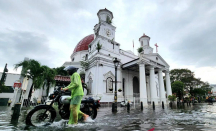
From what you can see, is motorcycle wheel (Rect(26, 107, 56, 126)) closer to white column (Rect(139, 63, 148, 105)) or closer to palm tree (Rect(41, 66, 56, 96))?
palm tree (Rect(41, 66, 56, 96))

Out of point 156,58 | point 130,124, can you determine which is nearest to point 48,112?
point 130,124

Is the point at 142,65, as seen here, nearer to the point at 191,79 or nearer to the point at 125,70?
the point at 125,70

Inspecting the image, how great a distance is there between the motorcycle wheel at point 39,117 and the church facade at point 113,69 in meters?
13.2

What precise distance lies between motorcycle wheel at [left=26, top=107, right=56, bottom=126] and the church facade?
1317 centimetres

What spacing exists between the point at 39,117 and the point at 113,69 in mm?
17022

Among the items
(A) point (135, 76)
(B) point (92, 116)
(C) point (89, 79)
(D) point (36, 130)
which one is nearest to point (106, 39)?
(C) point (89, 79)

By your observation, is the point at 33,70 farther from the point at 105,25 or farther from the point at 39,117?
the point at 105,25

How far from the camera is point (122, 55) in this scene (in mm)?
23094

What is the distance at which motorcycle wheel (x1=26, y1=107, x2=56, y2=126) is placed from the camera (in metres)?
3.45

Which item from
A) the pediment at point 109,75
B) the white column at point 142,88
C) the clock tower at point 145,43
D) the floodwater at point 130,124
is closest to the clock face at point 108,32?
the pediment at point 109,75

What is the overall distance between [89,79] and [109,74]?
368 centimetres

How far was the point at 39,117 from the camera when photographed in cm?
360

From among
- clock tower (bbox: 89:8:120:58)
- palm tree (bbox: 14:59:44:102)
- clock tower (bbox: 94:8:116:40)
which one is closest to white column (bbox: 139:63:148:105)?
clock tower (bbox: 89:8:120:58)

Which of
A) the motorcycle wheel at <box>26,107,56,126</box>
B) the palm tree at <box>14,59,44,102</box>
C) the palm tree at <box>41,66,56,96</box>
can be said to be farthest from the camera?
the palm tree at <box>41,66,56,96</box>
